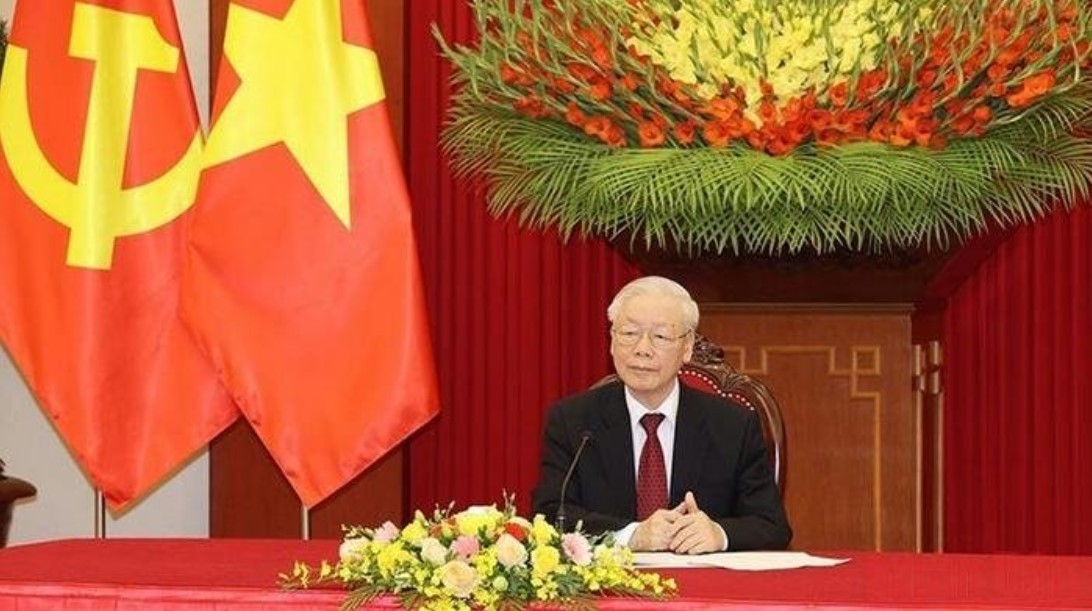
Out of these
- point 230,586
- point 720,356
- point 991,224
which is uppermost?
point 991,224

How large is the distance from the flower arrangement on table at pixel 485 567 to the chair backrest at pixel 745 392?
1102 mm

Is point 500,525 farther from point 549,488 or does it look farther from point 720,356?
point 720,356

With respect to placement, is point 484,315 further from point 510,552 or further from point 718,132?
point 510,552

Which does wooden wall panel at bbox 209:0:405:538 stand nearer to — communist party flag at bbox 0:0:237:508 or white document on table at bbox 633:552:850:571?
communist party flag at bbox 0:0:237:508

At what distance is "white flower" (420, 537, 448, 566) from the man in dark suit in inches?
31.5

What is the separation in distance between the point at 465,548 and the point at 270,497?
3113 millimetres

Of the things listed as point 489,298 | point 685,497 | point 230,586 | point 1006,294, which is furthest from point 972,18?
point 489,298

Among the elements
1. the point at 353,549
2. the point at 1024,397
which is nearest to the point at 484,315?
the point at 1024,397

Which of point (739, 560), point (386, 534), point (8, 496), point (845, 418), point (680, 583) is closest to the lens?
point (386, 534)

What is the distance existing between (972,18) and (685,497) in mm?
905

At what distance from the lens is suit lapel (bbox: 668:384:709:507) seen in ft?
10.7

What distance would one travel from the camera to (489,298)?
5.39 m

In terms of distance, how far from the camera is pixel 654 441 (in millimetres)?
3279

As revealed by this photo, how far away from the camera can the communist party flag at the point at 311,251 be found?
14.1ft
